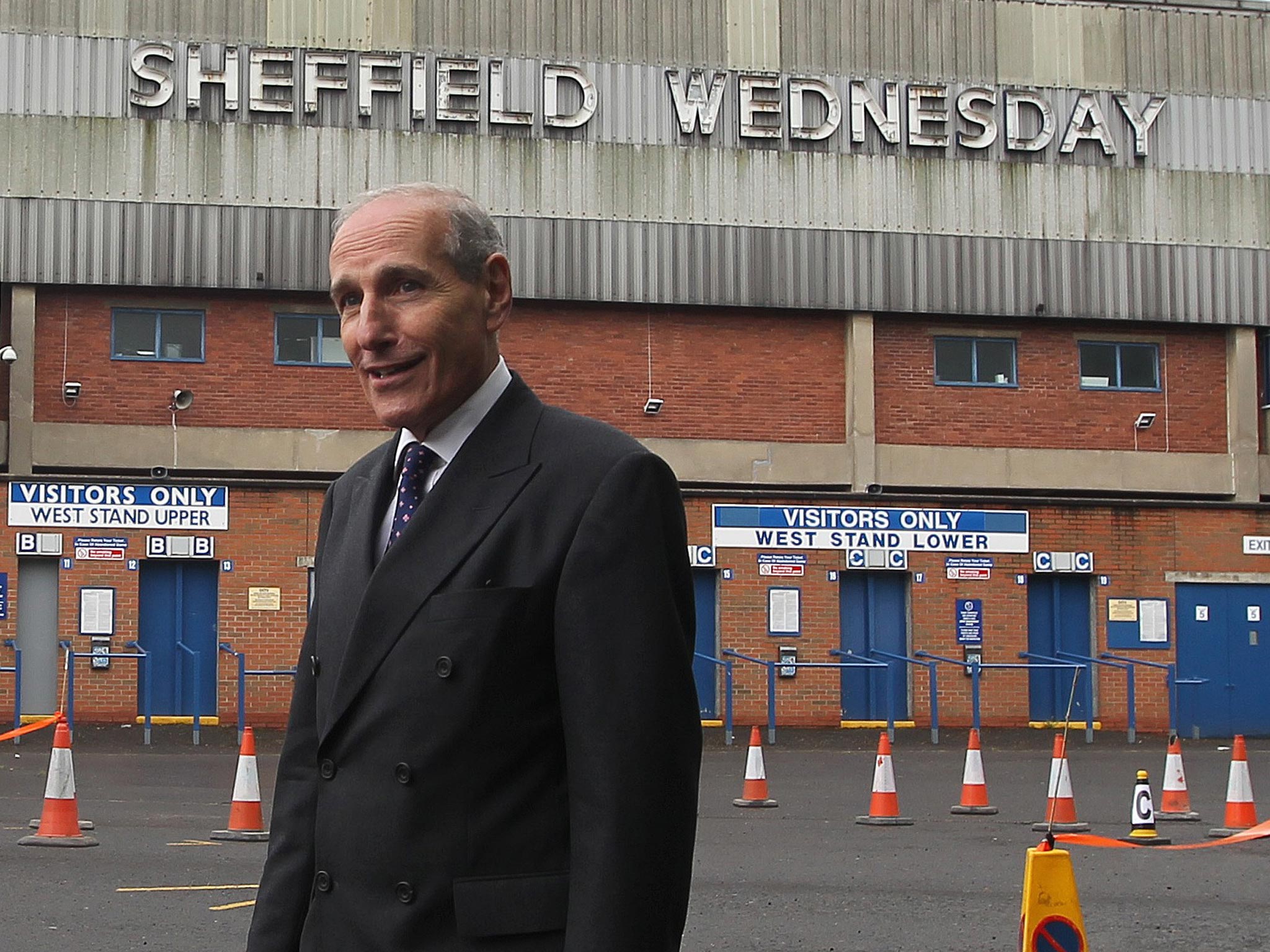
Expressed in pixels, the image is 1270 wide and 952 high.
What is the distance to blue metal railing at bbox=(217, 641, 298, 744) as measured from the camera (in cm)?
2580

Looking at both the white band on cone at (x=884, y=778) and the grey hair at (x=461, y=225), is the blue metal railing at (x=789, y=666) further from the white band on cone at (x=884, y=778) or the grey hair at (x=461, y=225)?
the grey hair at (x=461, y=225)

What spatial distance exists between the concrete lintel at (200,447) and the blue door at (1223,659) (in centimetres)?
1354

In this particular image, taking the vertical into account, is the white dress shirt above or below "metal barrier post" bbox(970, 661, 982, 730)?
→ above

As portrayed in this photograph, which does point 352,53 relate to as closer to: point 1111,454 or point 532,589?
point 1111,454

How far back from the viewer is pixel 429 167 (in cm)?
3030

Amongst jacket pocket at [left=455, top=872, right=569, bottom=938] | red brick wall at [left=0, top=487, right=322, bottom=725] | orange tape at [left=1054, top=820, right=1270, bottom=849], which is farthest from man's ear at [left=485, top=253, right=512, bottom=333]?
red brick wall at [left=0, top=487, right=322, bottom=725]

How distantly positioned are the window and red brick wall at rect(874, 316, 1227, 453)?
0.48ft

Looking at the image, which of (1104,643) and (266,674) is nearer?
(266,674)

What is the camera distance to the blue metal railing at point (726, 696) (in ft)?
86.2

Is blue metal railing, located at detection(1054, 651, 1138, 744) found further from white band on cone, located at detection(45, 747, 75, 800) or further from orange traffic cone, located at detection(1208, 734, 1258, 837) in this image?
white band on cone, located at detection(45, 747, 75, 800)

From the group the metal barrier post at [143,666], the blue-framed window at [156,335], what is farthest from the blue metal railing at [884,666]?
the blue-framed window at [156,335]

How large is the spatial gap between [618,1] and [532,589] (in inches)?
1166

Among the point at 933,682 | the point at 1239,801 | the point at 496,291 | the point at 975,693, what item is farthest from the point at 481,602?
the point at 933,682

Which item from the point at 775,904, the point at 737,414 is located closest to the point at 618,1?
the point at 737,414
